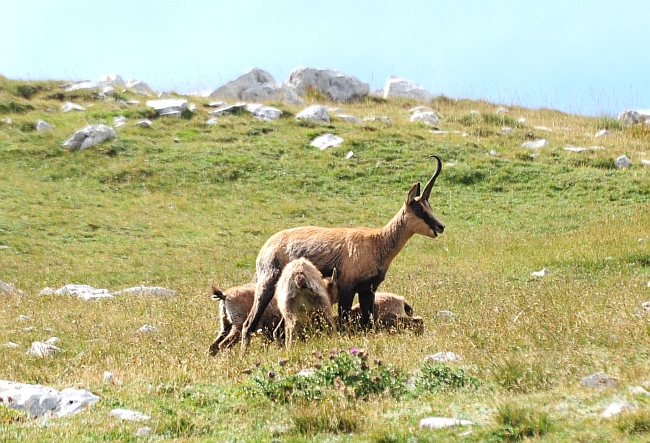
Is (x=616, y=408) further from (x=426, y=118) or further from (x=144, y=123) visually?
(x=426, y=118)

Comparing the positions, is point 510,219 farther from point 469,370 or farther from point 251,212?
point 469,370

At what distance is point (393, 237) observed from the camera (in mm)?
11594

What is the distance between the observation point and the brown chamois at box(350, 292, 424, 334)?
1093cm

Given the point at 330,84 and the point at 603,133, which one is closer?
the point at 603,133

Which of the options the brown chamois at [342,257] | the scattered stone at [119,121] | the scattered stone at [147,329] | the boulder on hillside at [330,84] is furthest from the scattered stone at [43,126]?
the brown chamois at [342,257]

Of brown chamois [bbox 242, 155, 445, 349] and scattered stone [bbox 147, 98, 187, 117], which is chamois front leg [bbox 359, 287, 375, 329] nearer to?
brown chamois [bbox 242, 155, 445, 349]

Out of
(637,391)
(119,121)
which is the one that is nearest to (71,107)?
(119,121)

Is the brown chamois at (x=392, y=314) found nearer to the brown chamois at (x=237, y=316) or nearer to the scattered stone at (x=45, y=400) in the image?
the brown chamois at (x=237, y=316)

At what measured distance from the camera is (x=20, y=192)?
24406mm

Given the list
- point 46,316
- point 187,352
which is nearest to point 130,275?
point 46,316

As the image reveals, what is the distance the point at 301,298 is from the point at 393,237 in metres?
1.88

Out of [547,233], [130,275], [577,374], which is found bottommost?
[130,275]

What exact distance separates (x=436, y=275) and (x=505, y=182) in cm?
983

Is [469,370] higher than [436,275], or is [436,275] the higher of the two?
[469,370]
